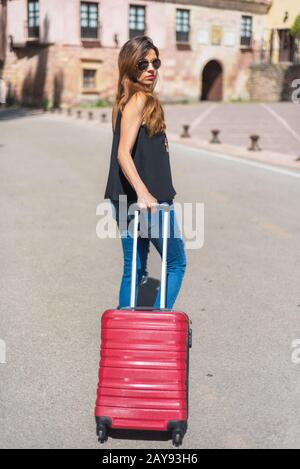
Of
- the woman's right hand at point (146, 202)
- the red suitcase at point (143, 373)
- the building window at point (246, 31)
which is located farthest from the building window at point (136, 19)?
the red suitcase at point (143, 373)

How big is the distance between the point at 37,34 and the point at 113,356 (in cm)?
3523

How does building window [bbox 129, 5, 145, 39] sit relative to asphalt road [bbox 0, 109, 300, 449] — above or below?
above

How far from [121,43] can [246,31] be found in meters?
9.46

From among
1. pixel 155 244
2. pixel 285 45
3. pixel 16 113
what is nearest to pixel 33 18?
pixel 16 113

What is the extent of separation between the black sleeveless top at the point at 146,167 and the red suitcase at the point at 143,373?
0.83 metres

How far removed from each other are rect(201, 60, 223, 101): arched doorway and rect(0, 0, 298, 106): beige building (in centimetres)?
7

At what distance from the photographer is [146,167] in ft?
11.8

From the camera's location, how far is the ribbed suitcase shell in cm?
296

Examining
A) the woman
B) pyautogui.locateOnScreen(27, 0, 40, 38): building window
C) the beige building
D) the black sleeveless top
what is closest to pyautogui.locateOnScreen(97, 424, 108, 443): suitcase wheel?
the woman

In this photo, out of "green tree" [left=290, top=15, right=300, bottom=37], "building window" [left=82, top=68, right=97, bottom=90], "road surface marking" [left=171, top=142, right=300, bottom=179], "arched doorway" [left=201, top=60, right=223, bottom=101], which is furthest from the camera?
"arched doorway" [left=201, top=60, right=223, bottom=101]

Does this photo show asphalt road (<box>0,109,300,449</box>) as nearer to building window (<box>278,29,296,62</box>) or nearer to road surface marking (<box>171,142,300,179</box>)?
road surface marking (<box>171,142,300,179</box>)

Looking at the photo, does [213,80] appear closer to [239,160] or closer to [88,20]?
[88,20]

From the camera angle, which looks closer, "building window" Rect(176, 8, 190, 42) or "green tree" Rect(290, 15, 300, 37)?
"building window" Rect(176, 8, 190, 42)

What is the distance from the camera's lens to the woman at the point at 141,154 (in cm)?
338
